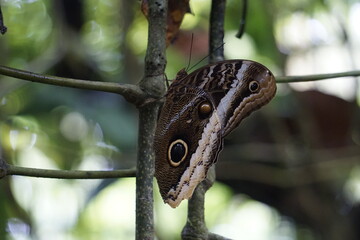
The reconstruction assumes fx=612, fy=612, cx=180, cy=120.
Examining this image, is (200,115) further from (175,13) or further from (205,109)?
(175,13)

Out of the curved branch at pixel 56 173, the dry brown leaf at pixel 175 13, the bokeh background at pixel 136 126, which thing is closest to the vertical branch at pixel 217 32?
the dry brown leaf at pixel 175 13

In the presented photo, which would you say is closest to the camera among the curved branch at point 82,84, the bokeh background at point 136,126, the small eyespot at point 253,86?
the curved branch at point 82,84

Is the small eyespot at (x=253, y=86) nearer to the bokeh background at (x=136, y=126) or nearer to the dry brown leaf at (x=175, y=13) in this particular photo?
the dry brown leaf at (x=175, y=13)

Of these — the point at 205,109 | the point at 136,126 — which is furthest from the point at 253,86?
the point at 136,126

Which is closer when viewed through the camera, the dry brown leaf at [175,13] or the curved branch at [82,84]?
the curved branch at [82,84]

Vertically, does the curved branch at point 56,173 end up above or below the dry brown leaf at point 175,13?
below

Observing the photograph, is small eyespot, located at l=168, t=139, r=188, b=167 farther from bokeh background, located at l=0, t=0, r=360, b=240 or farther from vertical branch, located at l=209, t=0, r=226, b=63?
bokeh background, located at l=0, t=0, r=360, b=240

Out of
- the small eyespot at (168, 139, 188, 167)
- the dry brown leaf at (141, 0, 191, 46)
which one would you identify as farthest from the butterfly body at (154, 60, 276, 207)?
the dry brown leaf at (141, 0, 191, 46)
